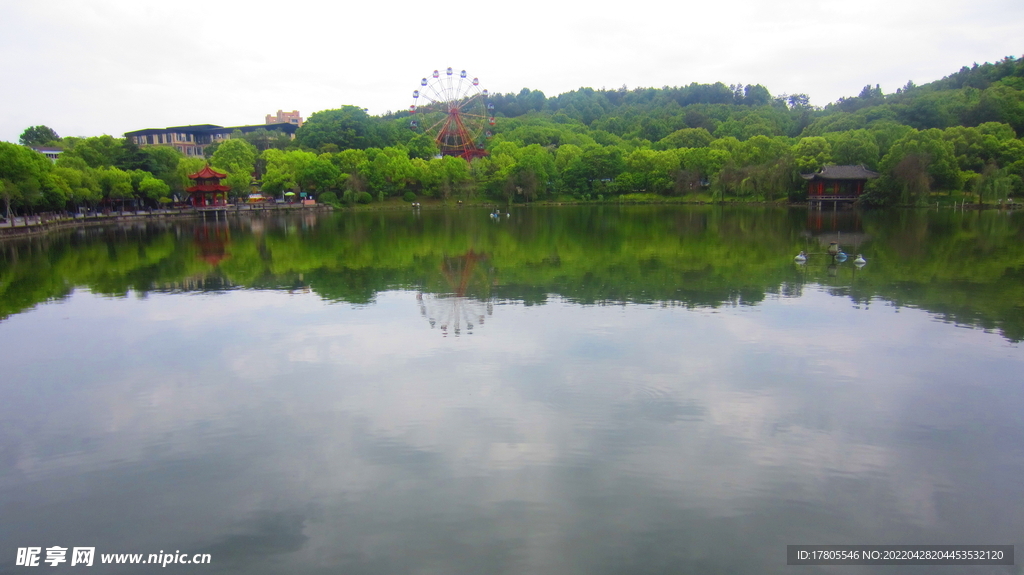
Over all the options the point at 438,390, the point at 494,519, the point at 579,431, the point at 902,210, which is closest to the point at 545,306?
the point at 438,390

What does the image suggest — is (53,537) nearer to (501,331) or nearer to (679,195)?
(501,331)

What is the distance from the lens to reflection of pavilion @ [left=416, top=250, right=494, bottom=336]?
13.5 meters

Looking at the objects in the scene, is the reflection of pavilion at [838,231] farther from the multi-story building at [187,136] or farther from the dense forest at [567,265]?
the multi-story building at [187,136]

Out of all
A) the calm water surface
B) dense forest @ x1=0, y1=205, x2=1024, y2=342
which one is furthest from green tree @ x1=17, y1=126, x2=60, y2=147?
the calm water surface

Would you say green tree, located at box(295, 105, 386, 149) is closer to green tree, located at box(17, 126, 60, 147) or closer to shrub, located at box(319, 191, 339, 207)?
shrub, located at box(319, 191, 339, 207)

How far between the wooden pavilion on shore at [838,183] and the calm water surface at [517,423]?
40351mm

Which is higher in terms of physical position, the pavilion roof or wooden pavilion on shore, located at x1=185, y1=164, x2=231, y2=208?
the pavilion roof

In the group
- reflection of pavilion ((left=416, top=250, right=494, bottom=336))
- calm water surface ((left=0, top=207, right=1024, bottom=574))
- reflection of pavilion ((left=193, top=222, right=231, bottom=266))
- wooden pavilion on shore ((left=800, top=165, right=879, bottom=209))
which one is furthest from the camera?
wooden pavilion on shore ((left=800, top=165, right=879, bottom=209))

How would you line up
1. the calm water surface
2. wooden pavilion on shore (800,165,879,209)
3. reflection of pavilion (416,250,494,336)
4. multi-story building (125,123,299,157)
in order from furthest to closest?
multi-story building (125,123,299,157) → wooden pavilion on shore (800,165,879,209) → reflection of pavilion (416,250,494,336) → the calm water surface

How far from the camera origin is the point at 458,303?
15391 mm

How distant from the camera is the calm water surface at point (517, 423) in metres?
5.86

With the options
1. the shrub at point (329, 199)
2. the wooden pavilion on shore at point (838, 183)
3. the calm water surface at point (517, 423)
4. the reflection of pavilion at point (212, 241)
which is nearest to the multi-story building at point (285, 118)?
the shrub at point (329, 199)

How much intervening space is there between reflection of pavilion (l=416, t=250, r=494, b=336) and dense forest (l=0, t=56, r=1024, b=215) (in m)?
30.1

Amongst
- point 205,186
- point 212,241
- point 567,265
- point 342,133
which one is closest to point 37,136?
point 342,133
